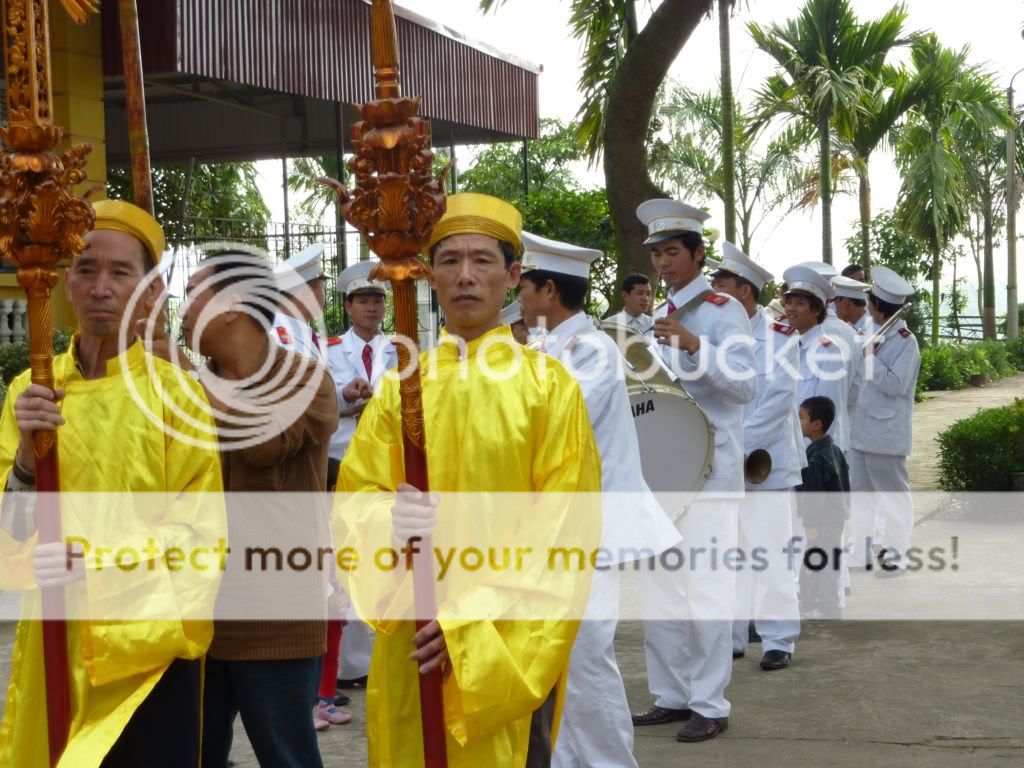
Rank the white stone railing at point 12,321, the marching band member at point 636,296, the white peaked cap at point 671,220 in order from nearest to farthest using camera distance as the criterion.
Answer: the white peaked cap at point 671,220 < the marching band member at point 636,296 < the white stone railing at point 12,321

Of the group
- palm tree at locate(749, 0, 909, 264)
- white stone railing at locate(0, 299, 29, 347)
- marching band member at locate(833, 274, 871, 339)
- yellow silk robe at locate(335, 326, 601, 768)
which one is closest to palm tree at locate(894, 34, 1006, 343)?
palm tree at locate(749, 0, 909, 264)

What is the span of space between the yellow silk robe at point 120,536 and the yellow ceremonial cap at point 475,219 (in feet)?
2.33

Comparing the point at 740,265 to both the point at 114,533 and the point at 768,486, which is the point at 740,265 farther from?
the point at 114,533

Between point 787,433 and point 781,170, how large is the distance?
29439mm

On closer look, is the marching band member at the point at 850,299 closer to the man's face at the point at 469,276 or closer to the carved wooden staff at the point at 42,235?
the man's face at the point at 469,276

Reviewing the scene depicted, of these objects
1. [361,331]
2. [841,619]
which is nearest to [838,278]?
[841,619]

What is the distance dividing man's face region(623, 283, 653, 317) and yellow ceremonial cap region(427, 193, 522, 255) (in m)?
5.65

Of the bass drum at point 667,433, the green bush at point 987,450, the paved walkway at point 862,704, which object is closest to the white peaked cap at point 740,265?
the bass drum at point 667,433

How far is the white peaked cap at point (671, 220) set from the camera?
5.55 m

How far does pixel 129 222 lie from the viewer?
3.22m

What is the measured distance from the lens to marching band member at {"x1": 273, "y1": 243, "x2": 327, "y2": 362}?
660 cm

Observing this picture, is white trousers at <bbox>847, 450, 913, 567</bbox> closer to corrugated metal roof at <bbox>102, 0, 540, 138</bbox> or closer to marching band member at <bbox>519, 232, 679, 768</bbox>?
marching band member at <bbox>519, 232, 679, 768</bbox>

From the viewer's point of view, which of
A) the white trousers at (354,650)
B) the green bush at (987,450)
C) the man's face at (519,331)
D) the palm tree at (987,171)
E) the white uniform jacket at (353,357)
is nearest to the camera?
the man's face at (519,331)

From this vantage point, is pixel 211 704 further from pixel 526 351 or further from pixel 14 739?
pixel 526 351
